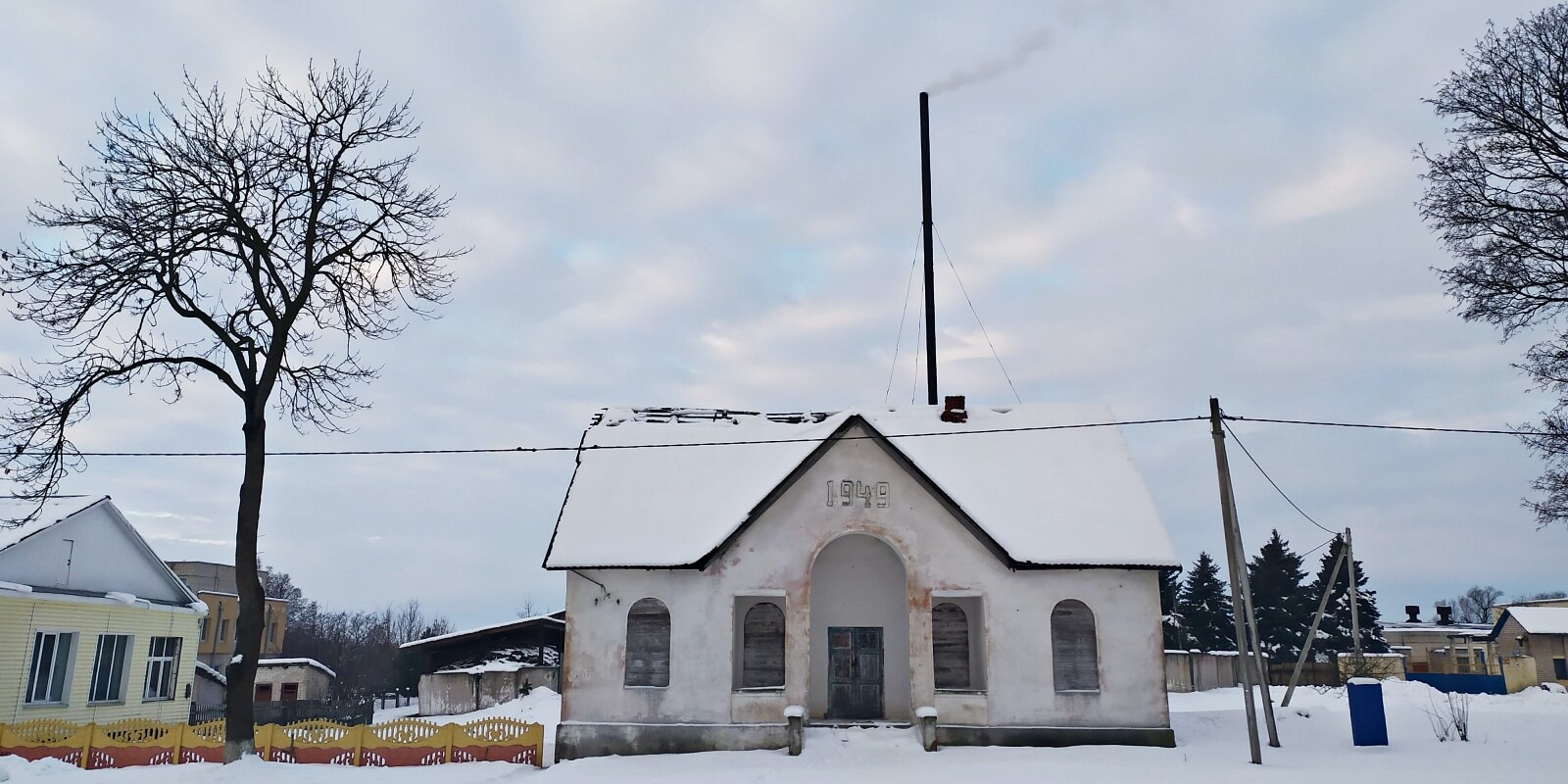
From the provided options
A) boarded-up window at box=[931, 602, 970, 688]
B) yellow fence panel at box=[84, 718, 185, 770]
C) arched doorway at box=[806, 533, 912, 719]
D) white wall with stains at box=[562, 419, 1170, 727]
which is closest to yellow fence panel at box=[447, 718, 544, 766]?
white wall with stains at box=[562, 419, 1170, 727]

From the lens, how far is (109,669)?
25.3 m

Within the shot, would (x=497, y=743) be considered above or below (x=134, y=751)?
above

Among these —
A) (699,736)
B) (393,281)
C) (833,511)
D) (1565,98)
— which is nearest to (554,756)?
(699,736)

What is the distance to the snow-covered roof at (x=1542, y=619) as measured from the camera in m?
52.3

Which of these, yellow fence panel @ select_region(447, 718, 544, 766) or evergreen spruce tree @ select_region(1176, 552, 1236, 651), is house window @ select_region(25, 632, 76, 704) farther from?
evergreen spruce tree @ select_region(1176, 552, 1236, 651)

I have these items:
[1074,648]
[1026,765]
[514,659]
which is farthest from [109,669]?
[1074,648]

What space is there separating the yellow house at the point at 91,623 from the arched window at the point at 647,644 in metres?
14.0

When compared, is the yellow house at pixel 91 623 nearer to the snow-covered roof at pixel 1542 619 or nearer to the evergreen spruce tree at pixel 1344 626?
the evergreen spruce tree at pixel 1344 626

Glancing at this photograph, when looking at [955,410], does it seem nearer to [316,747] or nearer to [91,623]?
[316,747]

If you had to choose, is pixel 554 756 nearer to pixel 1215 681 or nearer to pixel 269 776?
pixel 269 776

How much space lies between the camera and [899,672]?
2102 cm

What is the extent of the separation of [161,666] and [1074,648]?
23985mm

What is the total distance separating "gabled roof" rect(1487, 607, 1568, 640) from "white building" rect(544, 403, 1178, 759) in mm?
45310

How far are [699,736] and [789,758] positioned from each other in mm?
1944
